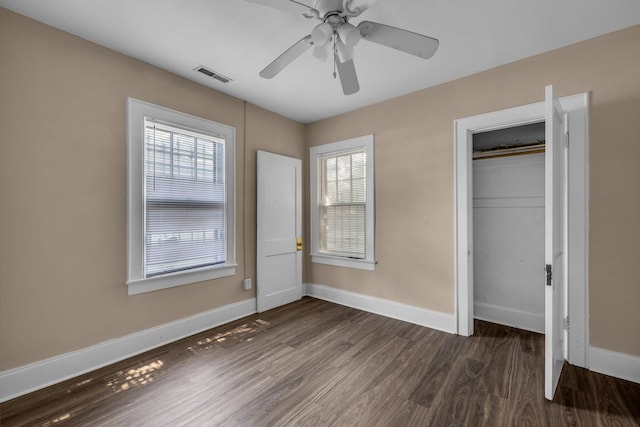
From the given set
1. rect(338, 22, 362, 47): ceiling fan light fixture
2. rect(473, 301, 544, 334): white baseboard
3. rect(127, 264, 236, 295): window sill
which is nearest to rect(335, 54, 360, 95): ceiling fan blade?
rect(338, 22, 362, 47): ceiling fan light fixture

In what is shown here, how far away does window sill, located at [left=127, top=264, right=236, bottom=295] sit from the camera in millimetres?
2492

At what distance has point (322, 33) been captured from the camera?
1.55 m

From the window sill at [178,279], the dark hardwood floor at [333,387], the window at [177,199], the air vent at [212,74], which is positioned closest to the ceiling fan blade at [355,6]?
the air vent at [212,74]

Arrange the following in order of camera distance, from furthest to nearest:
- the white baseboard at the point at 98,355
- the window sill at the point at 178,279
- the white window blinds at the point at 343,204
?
1. the white window blinds at the point at 343,204
2. the window sill at the point at 178,279
3. the white baseboard at the point at 98,355

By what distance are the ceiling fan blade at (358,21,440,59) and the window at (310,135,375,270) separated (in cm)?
191

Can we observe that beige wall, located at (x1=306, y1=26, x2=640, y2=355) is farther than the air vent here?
No

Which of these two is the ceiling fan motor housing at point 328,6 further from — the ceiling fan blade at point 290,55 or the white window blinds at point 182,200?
the white window blinds at point 182,200

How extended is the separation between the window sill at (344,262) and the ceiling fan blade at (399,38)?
2.49m

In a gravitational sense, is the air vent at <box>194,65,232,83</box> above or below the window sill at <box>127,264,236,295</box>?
above

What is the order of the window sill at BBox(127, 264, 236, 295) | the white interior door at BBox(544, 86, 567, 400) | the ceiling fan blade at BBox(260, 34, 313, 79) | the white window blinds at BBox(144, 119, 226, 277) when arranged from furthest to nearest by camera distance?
the white window blinds at BBox(144, 119, 226, 277), the window sill at BBox(127, 264, 236, 295), the white interior door at BBox(544, 86, 567, 400), the ceiling fan blade at BBox(260, 34, 313, 79)

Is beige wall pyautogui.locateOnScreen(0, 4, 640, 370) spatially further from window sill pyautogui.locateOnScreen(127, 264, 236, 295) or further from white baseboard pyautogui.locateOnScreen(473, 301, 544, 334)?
white baseboard pyautogui.locateOnScreen(473, 301, 544, 334)

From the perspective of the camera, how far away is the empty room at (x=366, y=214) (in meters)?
1.85

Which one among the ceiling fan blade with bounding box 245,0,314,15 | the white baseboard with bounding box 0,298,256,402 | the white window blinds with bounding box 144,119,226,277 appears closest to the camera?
the ceiling fan blade with bounding box 245,0,314,15

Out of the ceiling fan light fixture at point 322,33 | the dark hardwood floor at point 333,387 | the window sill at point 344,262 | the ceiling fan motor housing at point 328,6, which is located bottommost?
the dark hardwood floor at point 333,387
